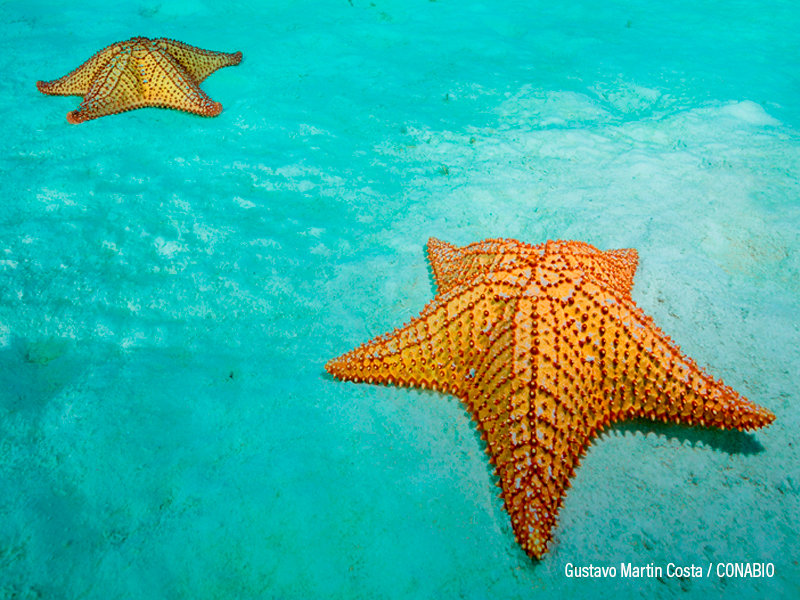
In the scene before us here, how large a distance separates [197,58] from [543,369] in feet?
23.7

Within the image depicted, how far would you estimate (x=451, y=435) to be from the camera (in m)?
3.31

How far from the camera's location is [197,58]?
7.09 metres

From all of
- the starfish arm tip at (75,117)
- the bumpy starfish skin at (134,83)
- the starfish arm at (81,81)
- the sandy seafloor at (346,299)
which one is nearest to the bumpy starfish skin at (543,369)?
the sandy seafloor at (346,299)

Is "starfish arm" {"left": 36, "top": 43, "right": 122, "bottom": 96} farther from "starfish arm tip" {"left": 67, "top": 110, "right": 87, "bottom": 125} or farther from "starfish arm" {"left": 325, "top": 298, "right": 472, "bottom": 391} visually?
"starfish arm" {"left": 325, "top": 298, "right": 472, "bottom": 391}

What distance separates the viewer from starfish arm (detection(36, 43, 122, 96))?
6.46 meters

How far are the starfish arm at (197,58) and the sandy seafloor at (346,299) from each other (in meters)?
0.23

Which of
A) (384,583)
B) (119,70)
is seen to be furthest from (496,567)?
(119,70)

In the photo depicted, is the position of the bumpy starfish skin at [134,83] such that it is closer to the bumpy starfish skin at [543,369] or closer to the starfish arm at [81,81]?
the starfish arm at [81,81]

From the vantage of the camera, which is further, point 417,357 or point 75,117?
point 75,117

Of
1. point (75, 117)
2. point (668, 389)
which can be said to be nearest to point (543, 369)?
point (668, 389)

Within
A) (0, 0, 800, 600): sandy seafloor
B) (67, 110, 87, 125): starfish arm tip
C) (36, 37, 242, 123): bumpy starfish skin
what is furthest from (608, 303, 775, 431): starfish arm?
(67, 110, 87, 125): starfish arm tip

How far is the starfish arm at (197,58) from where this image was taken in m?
6.83

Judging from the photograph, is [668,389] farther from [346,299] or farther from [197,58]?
[197,58]

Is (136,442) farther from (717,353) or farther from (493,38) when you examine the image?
(493,38)
